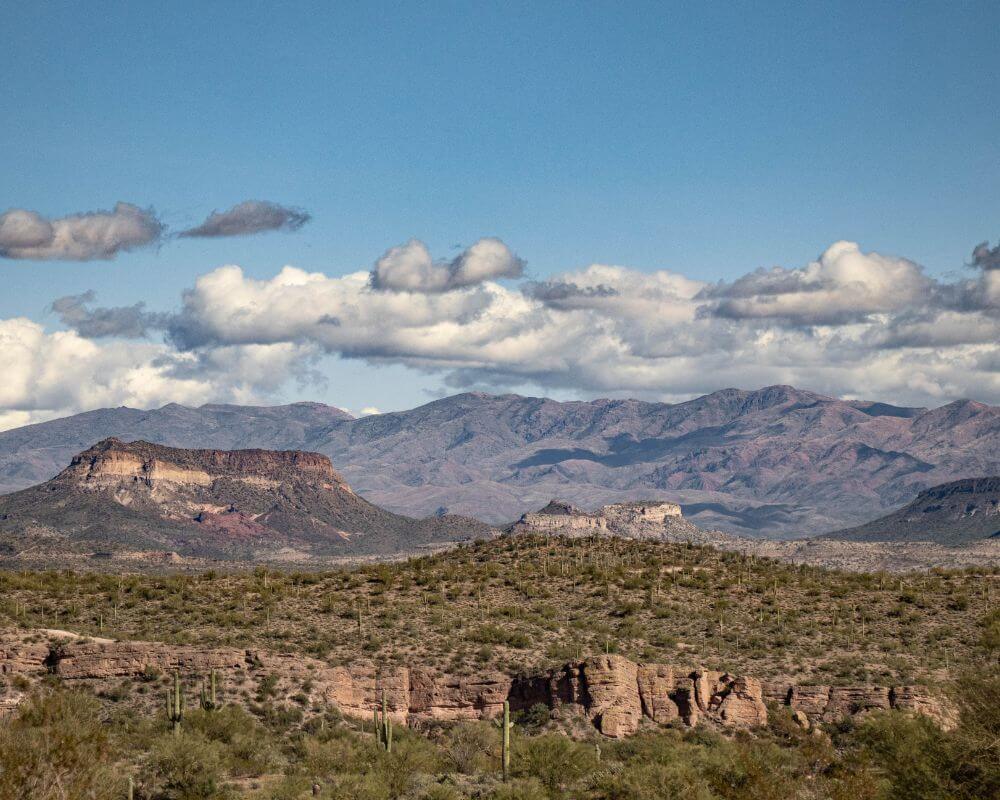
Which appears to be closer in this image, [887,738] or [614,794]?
[614,794]

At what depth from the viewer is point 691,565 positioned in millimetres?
91062

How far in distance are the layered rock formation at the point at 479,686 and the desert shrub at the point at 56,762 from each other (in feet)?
48.1

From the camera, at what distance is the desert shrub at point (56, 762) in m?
38.3

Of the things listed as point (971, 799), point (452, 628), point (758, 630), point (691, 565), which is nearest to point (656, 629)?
point (758, 630)

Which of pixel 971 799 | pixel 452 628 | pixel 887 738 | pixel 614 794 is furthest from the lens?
pixel 452 628

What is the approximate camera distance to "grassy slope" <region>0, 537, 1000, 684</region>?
66.2 metres

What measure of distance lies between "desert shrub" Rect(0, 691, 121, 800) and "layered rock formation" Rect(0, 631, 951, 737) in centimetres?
1466

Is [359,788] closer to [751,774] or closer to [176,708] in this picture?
[176,708]

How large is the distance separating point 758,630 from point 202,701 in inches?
1211

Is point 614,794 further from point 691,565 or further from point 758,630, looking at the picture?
point 691,565

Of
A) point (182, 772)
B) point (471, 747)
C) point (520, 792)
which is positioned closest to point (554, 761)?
point (471, 747)

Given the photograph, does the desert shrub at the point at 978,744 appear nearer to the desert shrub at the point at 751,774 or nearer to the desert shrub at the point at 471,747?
the desert shrub at the point at 751,774

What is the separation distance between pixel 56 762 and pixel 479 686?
25.9m

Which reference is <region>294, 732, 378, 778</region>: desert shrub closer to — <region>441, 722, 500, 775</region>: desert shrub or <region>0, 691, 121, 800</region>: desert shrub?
<region>441, 722, 500, 775</region>: desert shrub
